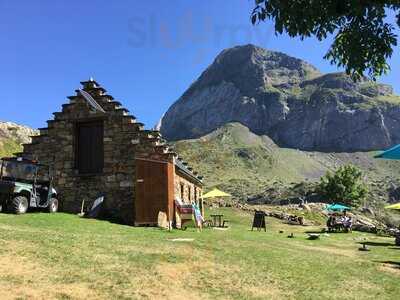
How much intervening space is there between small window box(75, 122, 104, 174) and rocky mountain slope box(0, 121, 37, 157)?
21.4 m

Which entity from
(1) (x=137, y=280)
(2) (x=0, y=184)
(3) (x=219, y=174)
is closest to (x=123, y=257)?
(1) (x=137, y=280)

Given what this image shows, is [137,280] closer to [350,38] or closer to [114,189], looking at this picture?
[350,38]

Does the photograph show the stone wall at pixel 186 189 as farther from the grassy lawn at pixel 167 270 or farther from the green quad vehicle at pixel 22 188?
the grassy lawn at pixel 167 270

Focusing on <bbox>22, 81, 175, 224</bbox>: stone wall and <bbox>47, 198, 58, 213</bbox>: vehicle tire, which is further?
<bbox>22, 81, 175, 224</bbox>: stone wall

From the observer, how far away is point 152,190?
77.3 feet

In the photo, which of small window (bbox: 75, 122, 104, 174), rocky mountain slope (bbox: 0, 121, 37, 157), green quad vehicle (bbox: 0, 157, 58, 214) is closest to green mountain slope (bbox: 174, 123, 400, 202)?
rocky mountain slope (bbox: 0, 121, 37, 157)

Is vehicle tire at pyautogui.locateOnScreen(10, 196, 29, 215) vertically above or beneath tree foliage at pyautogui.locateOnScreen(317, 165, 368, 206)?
beneath

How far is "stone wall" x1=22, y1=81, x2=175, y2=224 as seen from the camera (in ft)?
79.9

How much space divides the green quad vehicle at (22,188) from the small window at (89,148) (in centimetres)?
263

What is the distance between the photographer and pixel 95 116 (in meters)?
25.6

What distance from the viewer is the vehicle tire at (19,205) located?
19.9 m

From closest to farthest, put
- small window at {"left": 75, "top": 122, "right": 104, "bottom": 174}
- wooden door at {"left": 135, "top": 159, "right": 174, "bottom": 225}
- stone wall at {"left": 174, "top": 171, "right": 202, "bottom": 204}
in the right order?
wooden door at {"left": 135, "top": 159, "right": 174, "bottom": 225}
small window at {"left": 75, "top": 122, "right": 104, "bottom": 174}
stone wall at {"left": 174, "top": 171, "right": 202, "bottom": 204}

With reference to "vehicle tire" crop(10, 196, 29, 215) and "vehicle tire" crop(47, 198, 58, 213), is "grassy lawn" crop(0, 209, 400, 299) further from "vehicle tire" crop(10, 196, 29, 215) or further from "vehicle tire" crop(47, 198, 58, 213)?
"vehicle tire" crop(47, 198, 58, 213)

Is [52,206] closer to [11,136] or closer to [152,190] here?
[152,190]
